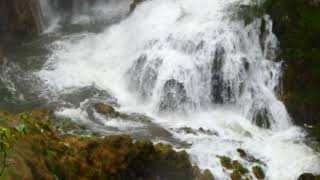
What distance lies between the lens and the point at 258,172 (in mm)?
13781

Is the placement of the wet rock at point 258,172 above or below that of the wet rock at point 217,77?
below

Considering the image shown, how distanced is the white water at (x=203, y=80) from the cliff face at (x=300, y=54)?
0.37m

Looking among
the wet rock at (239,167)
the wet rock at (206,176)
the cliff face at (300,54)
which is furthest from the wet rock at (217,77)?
the wet rock at (206,176)

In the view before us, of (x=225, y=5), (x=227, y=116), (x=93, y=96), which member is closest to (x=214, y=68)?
(x=227, y=116)

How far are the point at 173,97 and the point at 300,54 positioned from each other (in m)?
4.38

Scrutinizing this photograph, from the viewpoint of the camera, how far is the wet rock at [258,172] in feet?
45.0

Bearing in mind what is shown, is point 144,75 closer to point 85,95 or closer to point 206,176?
point 85,95

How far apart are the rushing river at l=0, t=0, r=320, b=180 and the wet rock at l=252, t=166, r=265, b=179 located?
0.52 feet

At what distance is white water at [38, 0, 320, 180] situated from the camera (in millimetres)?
14945

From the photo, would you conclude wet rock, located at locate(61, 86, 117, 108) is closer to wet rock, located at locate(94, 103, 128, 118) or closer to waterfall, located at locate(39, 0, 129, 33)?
wet rock, located at locate(94, 103, 128, 118)

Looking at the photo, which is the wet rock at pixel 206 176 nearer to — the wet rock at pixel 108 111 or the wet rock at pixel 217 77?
the wet rock at pixel 108 111

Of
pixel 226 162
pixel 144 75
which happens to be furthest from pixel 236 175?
pixel 144 75

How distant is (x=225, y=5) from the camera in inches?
755

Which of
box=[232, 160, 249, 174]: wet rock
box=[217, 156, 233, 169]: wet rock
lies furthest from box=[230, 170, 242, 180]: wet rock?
box=[217, 156, 233, 169]: wet rock
